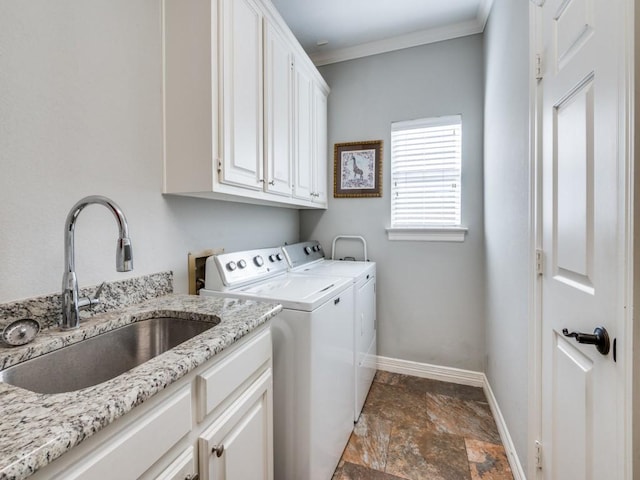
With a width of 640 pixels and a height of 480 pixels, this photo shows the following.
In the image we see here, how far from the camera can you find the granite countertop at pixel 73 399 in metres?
0.43

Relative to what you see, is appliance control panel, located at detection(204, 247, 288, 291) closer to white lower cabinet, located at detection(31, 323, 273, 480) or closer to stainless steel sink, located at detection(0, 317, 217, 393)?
stainless steel sink, located at detection(0, 317, 217, 393)

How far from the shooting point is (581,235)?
91cm

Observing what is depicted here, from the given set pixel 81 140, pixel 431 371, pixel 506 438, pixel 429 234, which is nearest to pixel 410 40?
pixel 429 234

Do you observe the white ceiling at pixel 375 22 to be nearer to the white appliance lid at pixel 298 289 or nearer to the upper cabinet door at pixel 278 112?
the upper cabinet door at pixel 278 112

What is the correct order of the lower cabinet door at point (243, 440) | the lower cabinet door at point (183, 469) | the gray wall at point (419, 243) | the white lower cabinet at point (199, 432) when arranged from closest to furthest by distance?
the white lower cabinet at point (199, 432) < the lower cabinet door at point (183, 469) < the lower cabinet door at point (243, 440) < the gray wall at point (419, 243)

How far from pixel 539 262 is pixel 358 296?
101 cm

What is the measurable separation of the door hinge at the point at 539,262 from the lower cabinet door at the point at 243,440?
1.14 metres

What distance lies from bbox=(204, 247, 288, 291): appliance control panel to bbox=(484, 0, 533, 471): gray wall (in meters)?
1.35

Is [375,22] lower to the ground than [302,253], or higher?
higher

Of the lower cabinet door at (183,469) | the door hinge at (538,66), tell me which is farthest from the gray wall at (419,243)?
the lower cabinet door at (183,469)

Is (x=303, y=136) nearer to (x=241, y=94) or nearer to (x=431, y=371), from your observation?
(x=241, y=94)

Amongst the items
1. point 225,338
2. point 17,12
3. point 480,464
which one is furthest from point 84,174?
point 480,464

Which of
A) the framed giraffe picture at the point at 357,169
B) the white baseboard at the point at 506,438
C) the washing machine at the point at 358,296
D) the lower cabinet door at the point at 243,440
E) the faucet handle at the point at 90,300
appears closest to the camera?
the lower cabinet door at the point at 243,440

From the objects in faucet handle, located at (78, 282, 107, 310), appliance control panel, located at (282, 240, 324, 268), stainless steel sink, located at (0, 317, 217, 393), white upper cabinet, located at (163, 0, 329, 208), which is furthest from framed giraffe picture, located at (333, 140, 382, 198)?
faucet handle, located at (78, 282, 107, 310)
